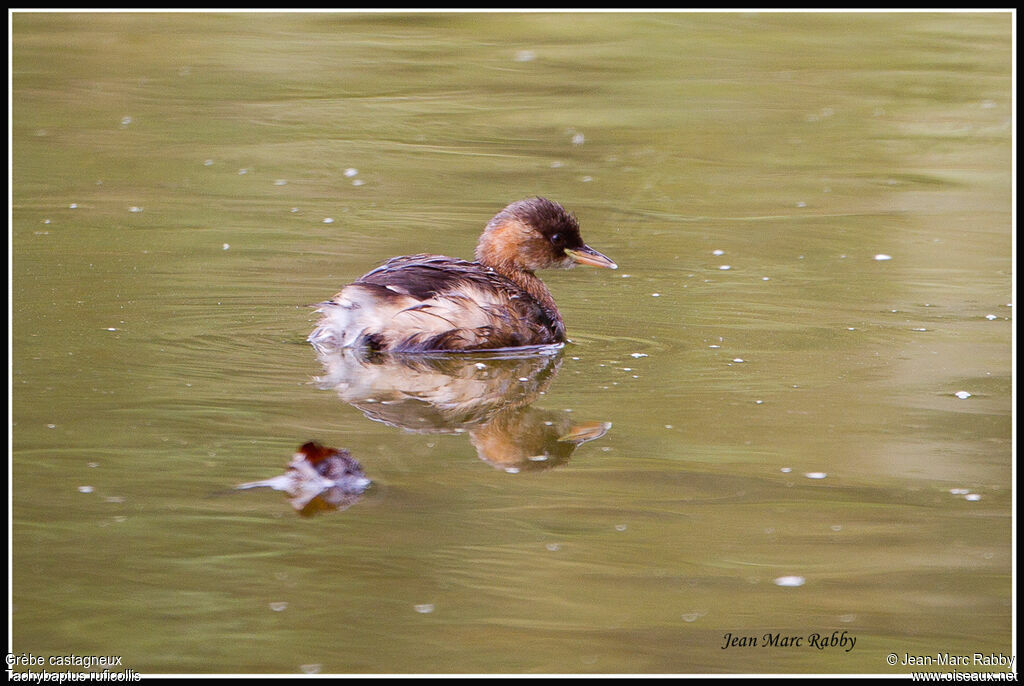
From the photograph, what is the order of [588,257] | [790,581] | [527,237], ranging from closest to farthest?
[790,581]
[527,237]
[588,257]

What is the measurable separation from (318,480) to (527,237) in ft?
8.55

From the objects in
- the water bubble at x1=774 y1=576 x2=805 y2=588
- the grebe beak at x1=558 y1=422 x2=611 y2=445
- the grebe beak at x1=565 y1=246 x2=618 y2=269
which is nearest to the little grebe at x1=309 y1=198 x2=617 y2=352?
the grebe beak at x1=565 y1=246 x2=618 y2=269

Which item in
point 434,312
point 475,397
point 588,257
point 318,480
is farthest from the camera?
point 588,257

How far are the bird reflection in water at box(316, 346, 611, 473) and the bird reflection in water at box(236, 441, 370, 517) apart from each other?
2.14 feet

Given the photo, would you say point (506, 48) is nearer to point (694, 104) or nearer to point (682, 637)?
point (694, 104)

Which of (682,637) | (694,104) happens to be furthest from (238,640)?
(694,104)

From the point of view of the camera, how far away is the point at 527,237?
24.5ft

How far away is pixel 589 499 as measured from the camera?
17.4 ft

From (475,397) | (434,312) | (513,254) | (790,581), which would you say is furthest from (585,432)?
(513,254)

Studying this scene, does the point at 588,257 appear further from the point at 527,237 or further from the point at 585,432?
Result: the point at 585,432

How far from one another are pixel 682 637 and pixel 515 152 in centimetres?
719

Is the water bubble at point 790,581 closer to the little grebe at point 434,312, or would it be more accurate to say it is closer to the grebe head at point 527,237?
the little grebe at point 434,312

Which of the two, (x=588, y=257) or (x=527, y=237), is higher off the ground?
(x=527, y=237)

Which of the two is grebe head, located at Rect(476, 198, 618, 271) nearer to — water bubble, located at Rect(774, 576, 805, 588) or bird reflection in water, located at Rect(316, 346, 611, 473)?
bird reflection in water, located at Rect(316, 346, 611, 473)
